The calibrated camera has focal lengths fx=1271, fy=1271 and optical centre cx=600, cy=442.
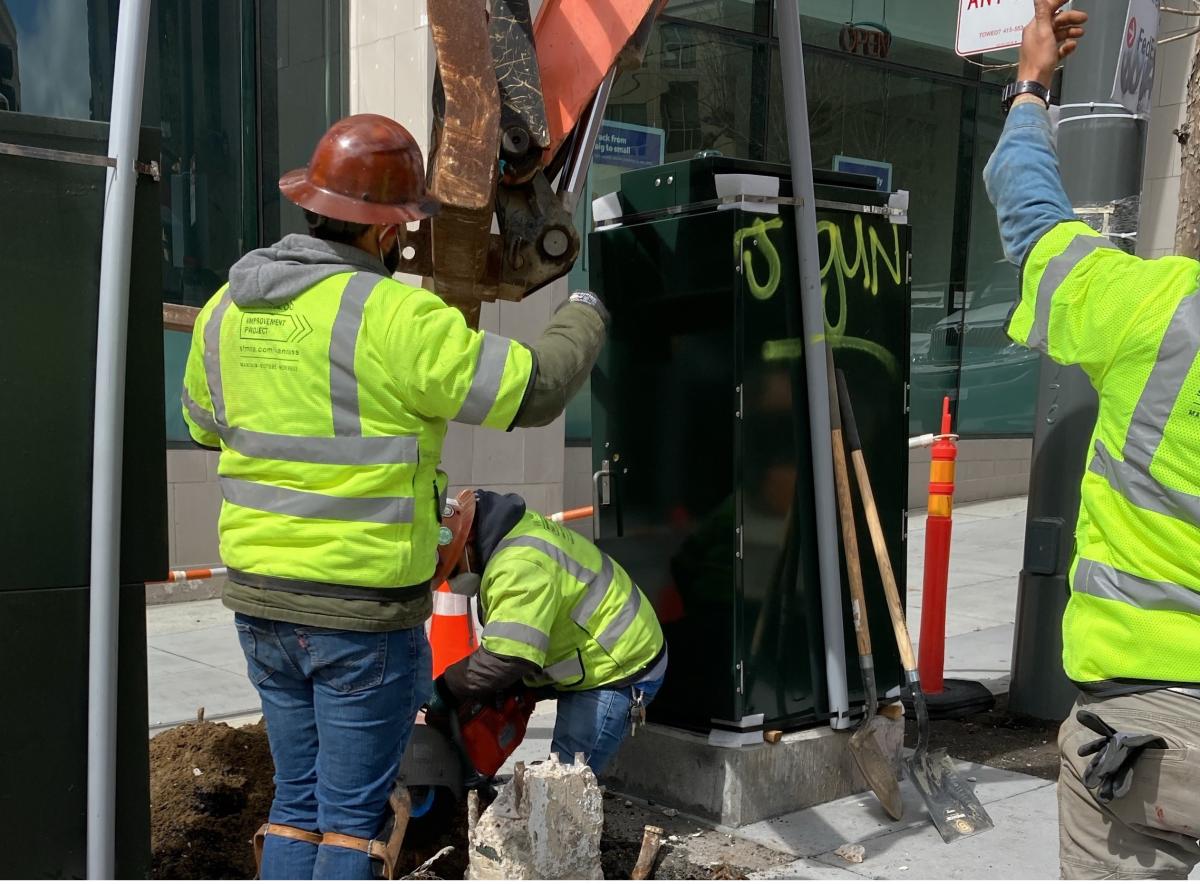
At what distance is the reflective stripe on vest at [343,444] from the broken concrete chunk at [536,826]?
0.89 meters

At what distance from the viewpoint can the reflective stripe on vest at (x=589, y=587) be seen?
357cm

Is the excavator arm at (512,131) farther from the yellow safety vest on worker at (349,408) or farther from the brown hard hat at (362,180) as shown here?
the yellow safety vest on worker at (349,408)

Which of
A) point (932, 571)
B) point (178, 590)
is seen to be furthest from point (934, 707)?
point (178, 590)

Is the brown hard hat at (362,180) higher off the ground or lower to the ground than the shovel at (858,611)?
higher

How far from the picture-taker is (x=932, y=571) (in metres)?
5.31

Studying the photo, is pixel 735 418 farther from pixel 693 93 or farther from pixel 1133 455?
pixel 693 93

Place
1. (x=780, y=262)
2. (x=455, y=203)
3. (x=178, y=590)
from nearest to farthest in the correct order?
1. (x=455, y=203)
2. (x=780, y=262)
3. (x=178, y=590)

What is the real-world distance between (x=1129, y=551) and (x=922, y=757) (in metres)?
2.02

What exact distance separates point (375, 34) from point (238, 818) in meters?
5.37

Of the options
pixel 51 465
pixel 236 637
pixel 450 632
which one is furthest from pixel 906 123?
pixel 51 465

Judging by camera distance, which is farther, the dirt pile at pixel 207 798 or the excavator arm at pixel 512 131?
the dirt pile at pixel 207 798

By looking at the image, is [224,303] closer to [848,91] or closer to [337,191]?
[337,191]

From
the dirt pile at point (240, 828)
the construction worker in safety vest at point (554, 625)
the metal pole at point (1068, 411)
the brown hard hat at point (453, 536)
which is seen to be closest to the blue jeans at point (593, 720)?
the construction worker in safety vest at point (554, 625)

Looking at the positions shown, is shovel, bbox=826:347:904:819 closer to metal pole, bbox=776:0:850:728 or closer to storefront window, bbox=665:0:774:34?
metal pole, bbox=776:0:850:728
